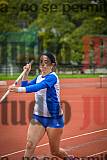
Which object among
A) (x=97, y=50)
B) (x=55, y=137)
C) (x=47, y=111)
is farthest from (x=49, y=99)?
(x=97, y=50)

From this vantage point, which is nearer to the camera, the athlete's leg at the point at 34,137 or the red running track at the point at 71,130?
the athlete's leg at the point at 34,137

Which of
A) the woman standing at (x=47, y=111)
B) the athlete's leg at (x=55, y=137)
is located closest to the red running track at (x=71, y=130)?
the athlete's leg at (x=55, y=137)

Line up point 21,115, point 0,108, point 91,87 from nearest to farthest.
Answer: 1. point 21,115
2. point 0,108
3. point 91,87

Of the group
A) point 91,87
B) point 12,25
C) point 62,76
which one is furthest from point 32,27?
point 91,87

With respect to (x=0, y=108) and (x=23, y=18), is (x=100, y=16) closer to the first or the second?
(x=23, y=18)

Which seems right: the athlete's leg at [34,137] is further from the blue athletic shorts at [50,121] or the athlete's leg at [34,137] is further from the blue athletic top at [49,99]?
the blue athletic top at [49,99]

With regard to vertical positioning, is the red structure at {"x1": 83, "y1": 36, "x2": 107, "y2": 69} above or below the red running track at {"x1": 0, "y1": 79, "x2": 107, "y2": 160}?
below

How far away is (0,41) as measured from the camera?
38531 mm

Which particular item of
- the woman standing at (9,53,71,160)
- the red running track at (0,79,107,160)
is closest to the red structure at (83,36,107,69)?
the red running track at (0,79,107,160)

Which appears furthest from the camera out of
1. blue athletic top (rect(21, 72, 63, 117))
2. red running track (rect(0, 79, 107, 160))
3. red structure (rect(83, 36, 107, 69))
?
red structure (rect(83, 36, 107, 69))

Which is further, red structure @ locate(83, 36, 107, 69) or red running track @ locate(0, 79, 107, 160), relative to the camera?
red structure @ locate(83, 36, 107, 69)

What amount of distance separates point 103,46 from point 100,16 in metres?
3.08

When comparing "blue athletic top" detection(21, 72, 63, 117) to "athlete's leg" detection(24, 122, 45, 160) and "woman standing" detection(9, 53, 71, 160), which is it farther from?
"athlete's leg" detection(24, 122, 45, 160)

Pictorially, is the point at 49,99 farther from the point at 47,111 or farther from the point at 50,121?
the point at 50,121
